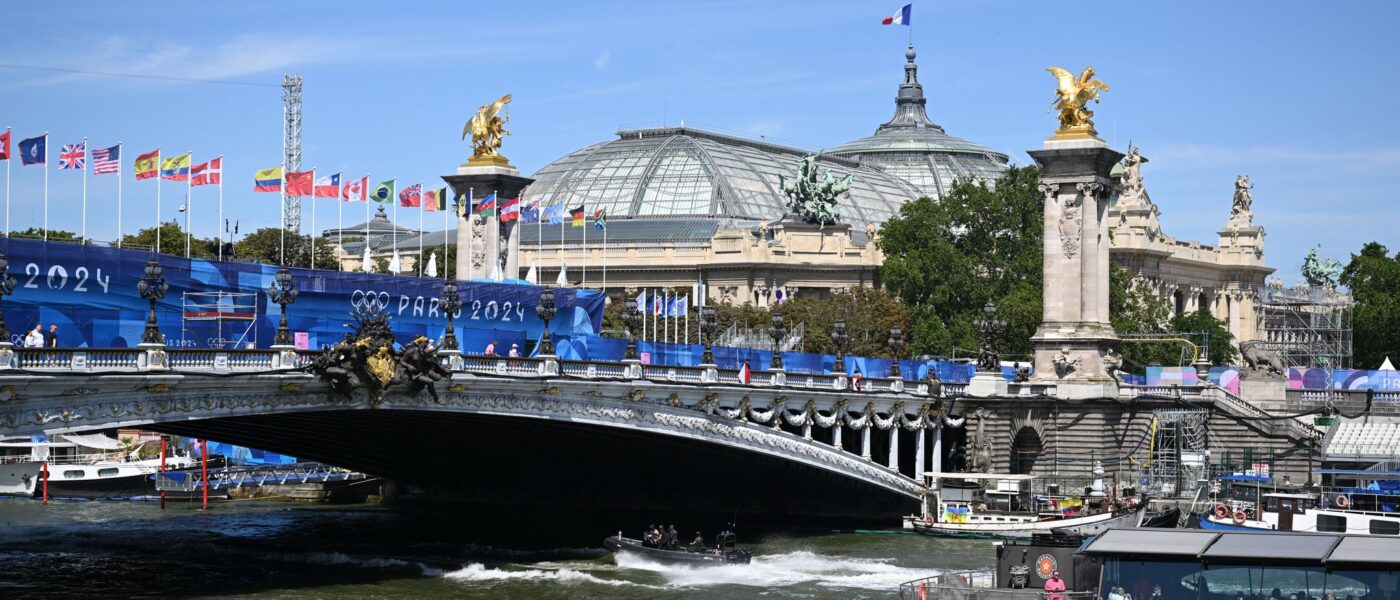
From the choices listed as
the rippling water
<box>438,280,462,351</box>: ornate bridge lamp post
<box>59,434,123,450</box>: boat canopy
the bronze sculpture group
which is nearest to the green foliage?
<box>59,434,123,450</box>: boat canopy

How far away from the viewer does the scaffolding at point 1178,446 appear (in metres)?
89.8

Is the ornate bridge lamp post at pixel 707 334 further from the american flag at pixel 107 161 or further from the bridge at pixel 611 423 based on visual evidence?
the american flag at pixel 107 161

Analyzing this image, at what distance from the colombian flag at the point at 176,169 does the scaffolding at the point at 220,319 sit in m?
13.5

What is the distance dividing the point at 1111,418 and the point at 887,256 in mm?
63562

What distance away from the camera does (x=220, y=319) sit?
6781 cm

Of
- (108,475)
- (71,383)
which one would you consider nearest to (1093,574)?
(71,383)

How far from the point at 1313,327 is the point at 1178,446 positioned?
59158 millimetres

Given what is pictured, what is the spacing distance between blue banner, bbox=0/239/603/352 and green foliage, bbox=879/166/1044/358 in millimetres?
53618

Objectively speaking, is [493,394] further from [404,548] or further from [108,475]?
[108,475]

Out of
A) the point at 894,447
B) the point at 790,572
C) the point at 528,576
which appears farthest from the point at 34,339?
the point at 894,447

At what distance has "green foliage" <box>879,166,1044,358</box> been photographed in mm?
133375

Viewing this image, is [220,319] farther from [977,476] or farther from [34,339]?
[977,476]

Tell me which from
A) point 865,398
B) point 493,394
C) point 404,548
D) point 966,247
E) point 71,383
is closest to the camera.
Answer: point 71,383

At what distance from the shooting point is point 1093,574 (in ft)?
161
